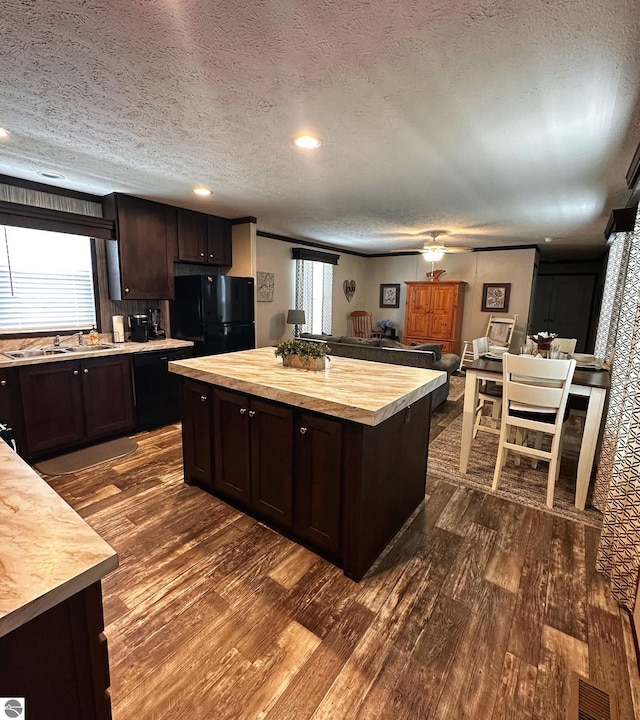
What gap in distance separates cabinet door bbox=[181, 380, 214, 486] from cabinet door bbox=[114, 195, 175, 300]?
1.87 m

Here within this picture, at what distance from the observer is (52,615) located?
0.72 m

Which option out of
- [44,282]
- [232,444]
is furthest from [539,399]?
[44,282]

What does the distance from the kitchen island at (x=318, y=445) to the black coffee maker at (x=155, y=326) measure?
1890 mm

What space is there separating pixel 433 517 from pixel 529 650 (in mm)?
955

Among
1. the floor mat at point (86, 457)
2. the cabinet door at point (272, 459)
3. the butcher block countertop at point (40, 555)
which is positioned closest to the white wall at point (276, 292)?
the floor mat at point (86, 457)

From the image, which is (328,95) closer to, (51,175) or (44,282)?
(51,175)

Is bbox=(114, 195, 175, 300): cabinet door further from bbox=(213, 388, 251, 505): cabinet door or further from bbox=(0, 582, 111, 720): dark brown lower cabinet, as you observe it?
bbox=(0, 582, 111, 720): dark brown lower cabinet

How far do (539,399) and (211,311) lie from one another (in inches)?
134

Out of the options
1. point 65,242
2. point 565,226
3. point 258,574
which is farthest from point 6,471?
point 565,226

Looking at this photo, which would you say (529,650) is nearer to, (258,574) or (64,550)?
(258,574)

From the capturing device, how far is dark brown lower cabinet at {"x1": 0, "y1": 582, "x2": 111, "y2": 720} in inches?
26.9

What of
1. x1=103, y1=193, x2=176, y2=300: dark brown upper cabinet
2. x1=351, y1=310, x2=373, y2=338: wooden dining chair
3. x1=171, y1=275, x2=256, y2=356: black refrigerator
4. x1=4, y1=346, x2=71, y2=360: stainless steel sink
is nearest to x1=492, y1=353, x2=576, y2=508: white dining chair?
x1=171, y1=275, x2=256, y2=356: black refrigerator

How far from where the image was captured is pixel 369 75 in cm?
165

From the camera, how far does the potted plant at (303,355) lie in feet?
8.17
